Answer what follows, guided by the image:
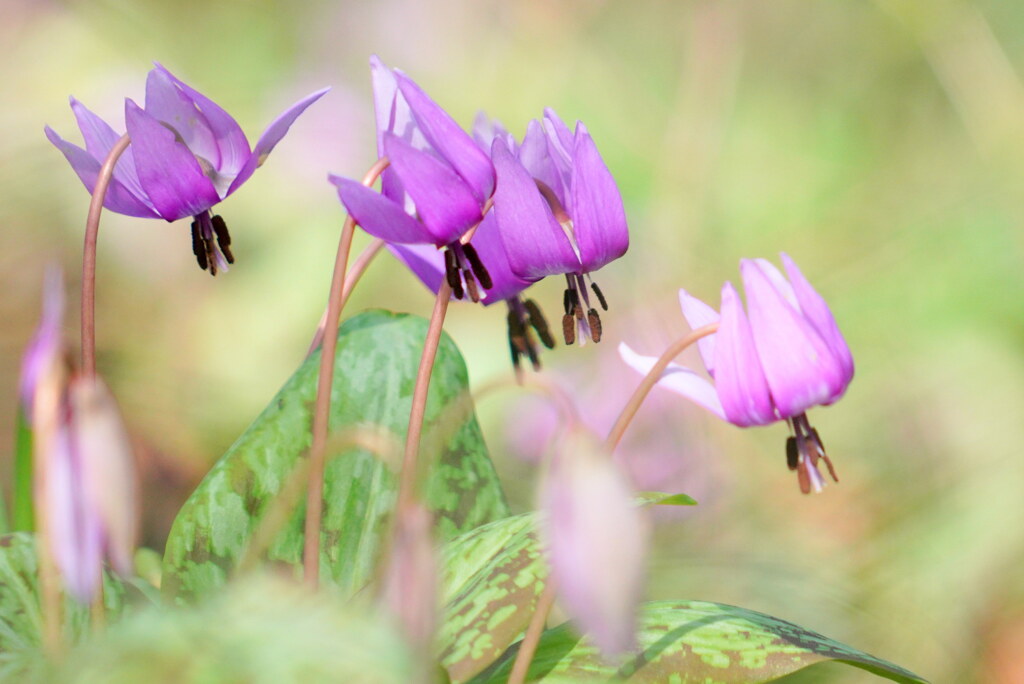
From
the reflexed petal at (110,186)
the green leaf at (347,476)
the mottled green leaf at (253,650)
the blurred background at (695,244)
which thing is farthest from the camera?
the blurred background at (695,244)

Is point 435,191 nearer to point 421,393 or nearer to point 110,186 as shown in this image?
point 421,393

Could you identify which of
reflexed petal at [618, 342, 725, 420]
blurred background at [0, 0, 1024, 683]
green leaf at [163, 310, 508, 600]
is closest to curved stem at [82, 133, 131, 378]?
green leaf at [163, 310, 508, 600]

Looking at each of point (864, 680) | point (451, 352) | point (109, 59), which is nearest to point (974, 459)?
point (864, 680)

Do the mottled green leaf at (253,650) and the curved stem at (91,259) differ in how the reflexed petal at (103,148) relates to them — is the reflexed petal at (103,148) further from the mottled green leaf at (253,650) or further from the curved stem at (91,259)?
the mottled green leaf at (253,650)

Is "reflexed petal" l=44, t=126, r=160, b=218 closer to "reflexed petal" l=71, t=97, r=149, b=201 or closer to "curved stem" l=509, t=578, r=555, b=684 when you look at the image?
"reflexed petal" l=71, t=97, r=149, b=201

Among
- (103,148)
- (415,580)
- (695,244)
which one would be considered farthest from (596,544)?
(695,244)

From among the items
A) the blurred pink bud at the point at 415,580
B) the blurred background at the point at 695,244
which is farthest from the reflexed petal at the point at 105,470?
the blurred background at the point at 695,244
